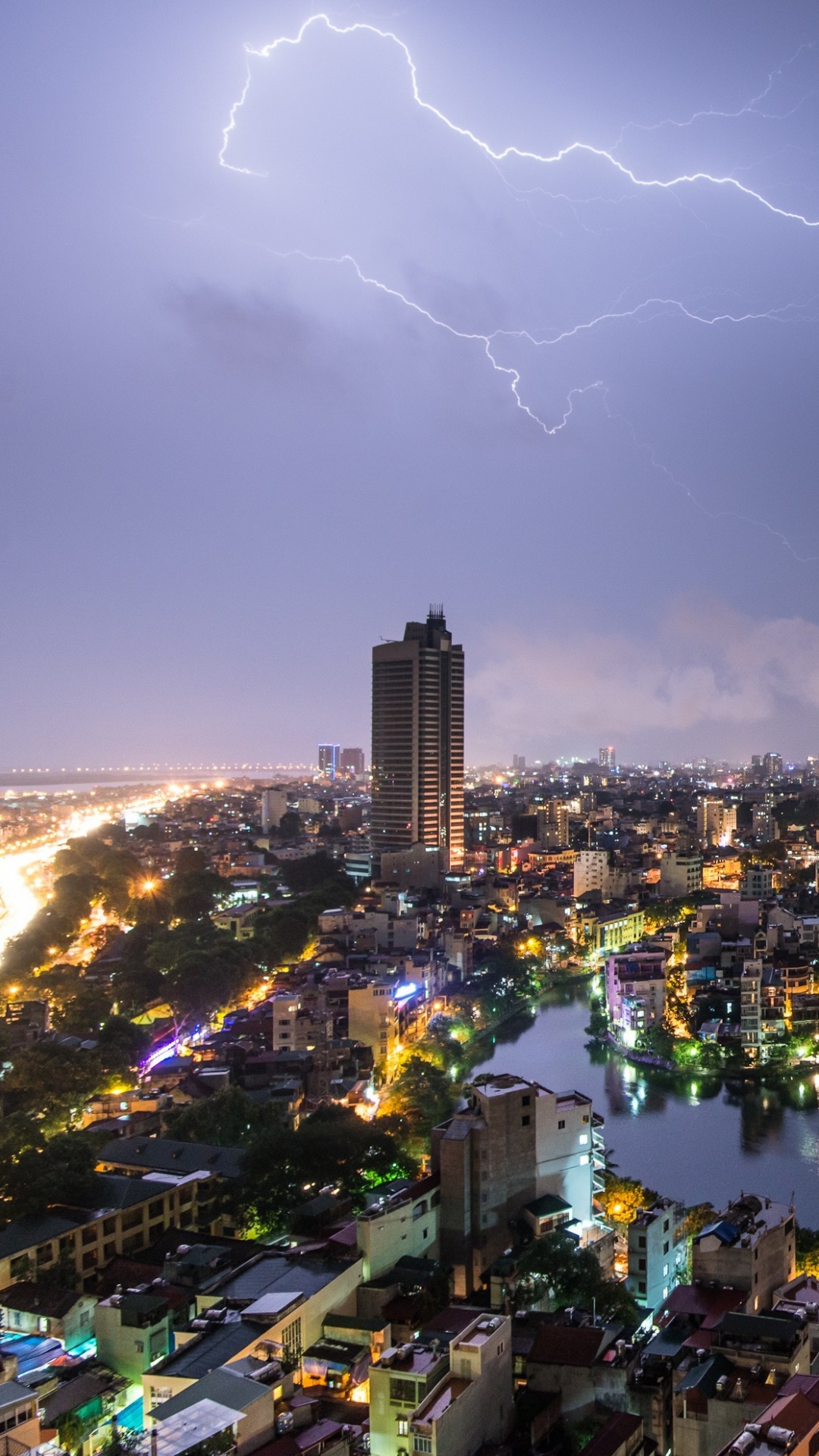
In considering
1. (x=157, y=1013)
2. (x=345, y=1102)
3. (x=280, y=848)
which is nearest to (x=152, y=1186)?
A: (x=345, y=1102)

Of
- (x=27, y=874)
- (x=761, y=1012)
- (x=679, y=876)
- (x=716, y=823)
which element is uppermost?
(x=716, y=823)

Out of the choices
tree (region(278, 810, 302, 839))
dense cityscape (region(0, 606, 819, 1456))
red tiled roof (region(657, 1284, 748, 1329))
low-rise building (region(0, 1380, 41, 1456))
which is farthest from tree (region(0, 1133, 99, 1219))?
tree (region(278, 810, 302, 839))

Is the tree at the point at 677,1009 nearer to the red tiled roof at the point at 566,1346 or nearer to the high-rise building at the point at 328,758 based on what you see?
A: the red tiled roof at the point at 566,1346

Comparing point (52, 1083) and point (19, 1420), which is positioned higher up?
point (19, 1420)

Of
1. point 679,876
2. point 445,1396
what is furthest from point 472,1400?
point 679,876

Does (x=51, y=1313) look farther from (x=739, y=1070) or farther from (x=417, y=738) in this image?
(x=417, y=738)
